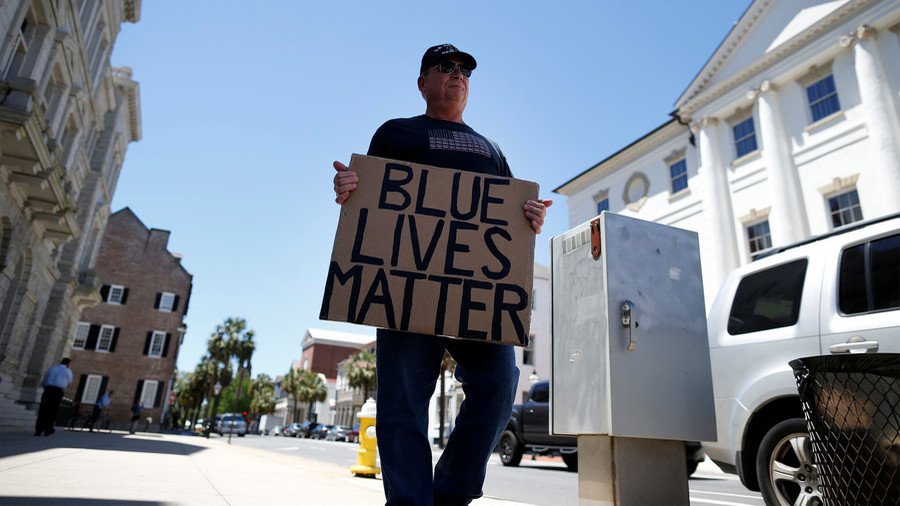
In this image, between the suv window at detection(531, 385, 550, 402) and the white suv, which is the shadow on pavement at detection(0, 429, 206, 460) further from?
the suv window at detection(531, 385, 550, 402)

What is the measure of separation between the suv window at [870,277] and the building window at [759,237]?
15519mm

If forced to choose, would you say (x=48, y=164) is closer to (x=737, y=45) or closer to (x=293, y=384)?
(x=737, y=45)

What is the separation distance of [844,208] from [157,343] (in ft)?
136

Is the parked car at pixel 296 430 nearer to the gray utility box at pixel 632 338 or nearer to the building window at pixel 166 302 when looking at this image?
the building window at pixel 166 302

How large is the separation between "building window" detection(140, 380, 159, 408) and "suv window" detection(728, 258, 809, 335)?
41582mm

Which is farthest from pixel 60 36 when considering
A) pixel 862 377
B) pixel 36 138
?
pixel 862 377

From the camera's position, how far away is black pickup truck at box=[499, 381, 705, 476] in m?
11.6

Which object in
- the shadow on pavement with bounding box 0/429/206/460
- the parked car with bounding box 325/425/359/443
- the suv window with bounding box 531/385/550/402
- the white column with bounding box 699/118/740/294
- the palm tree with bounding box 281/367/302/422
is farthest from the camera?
the palm tree with bounding box 281/367/302/422

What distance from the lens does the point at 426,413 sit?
6.79 feet

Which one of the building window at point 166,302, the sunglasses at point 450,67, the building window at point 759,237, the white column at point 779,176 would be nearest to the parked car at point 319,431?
the building window at point 166,302

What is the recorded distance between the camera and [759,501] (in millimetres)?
5852

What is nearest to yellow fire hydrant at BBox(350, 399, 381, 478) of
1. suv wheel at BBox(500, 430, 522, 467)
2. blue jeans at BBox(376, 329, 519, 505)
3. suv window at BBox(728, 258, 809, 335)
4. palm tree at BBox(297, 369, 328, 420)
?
suv window at BBox(728, 258, 809, 335)

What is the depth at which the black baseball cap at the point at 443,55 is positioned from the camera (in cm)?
248

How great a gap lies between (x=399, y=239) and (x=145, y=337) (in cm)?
4325
